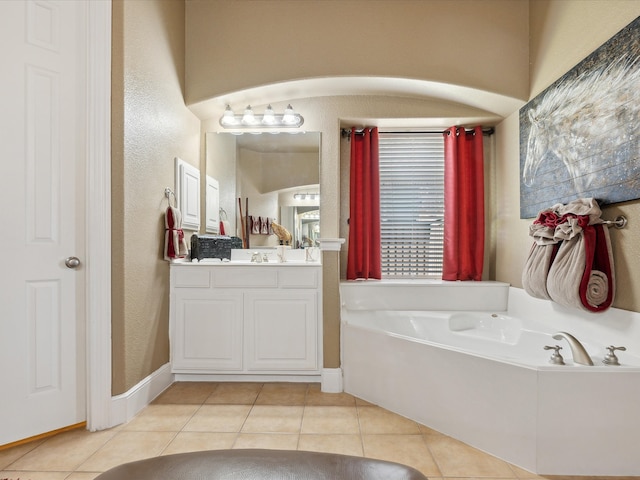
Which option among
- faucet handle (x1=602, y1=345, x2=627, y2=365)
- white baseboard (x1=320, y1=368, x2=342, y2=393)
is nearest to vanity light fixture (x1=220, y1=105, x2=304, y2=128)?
white baseboard (x1=320, y1=368, x2=342, y2=393)

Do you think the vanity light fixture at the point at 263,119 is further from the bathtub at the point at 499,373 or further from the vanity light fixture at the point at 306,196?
the bathtub at the point at 499,373

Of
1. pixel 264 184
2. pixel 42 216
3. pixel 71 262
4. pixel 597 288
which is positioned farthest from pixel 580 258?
pixel 42 216

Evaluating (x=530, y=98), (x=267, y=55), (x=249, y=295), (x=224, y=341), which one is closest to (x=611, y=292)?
(x=530, y=98)

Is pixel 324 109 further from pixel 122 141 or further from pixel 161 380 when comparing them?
pixel 161 380

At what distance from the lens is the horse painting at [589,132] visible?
1.83 m

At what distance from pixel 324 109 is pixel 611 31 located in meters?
1.88

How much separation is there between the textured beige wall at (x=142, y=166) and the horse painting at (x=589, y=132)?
99.3 inches

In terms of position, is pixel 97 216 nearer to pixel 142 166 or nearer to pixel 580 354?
pixel 142 166

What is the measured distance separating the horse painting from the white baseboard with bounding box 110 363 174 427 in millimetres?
2754

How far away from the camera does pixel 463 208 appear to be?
3283 millimetres

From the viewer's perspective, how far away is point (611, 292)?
196 centimetres

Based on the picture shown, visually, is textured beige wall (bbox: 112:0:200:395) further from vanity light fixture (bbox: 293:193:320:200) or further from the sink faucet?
the sink faucet

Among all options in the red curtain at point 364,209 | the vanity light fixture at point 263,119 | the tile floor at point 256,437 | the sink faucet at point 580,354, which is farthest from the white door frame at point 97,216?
the sink faucet at point 580,354

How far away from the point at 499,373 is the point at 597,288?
0.71 meters
